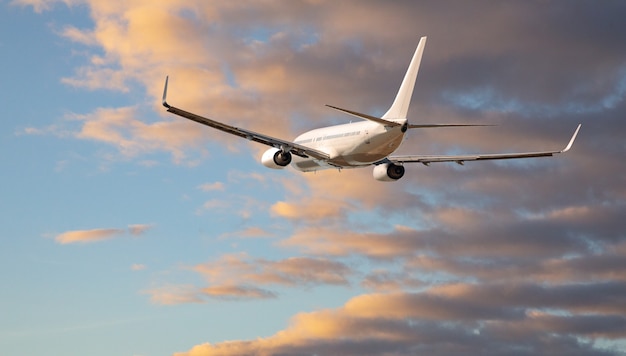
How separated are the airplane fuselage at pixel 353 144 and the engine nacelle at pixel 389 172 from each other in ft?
9.10

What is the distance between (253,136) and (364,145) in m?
10.2

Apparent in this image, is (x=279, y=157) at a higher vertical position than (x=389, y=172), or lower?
higher

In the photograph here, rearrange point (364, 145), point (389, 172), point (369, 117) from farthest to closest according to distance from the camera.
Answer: point (389, 172), point (364, 145), point (369, 117)

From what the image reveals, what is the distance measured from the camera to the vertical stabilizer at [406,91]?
87125 mm

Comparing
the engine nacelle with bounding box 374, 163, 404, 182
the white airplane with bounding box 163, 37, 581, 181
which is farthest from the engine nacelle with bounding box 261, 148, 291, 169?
the engine nacelle with bounding box 374, 163, 404, 182

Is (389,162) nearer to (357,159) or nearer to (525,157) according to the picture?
(357,159)

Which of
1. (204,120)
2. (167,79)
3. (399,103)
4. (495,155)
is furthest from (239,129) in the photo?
(495,155)

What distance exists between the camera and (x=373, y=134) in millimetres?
85938

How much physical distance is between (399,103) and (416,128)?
4170 mm

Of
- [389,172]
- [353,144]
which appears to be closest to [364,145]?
[353,144]

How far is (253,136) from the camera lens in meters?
85.9

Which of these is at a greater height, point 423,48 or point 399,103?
point 423,48

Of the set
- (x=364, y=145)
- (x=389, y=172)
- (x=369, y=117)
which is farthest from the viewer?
(x=389, y=172)

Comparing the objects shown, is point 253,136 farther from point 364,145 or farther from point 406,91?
point 406,91
